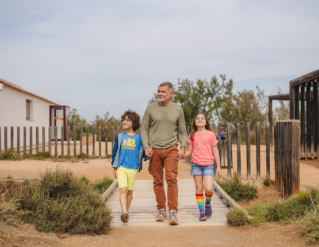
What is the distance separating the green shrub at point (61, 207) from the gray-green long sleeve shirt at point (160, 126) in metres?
1.09

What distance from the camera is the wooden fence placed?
6457 millimetres

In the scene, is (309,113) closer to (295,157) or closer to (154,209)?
(295,157)

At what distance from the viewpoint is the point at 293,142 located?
6.45 metres

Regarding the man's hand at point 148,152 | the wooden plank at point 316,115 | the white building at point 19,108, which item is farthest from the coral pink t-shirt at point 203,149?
the white building at point 19,108

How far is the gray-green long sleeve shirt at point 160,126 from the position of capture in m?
4.31

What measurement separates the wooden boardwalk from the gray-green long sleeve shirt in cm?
116

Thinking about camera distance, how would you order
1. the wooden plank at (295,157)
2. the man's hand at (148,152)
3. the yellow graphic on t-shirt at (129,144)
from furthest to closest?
1. the wooden plank at (295,157)
2. the yellow graphic on t-shirt at (129,144)
3. the man's hand at (148,152)

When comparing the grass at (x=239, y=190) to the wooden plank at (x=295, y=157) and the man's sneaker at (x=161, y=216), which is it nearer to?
the wooden plank at (x=295, y=157)

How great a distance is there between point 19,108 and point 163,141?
50.0 feet

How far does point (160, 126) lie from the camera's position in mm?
4312

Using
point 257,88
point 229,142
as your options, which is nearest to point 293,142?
point 229,142

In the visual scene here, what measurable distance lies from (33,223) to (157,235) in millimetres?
1525

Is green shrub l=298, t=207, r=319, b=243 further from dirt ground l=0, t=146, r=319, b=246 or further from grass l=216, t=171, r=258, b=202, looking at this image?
grass l=216, t=171, r=258, b=202

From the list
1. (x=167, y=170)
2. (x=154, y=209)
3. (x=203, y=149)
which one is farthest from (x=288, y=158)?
(x=167, y=170)
